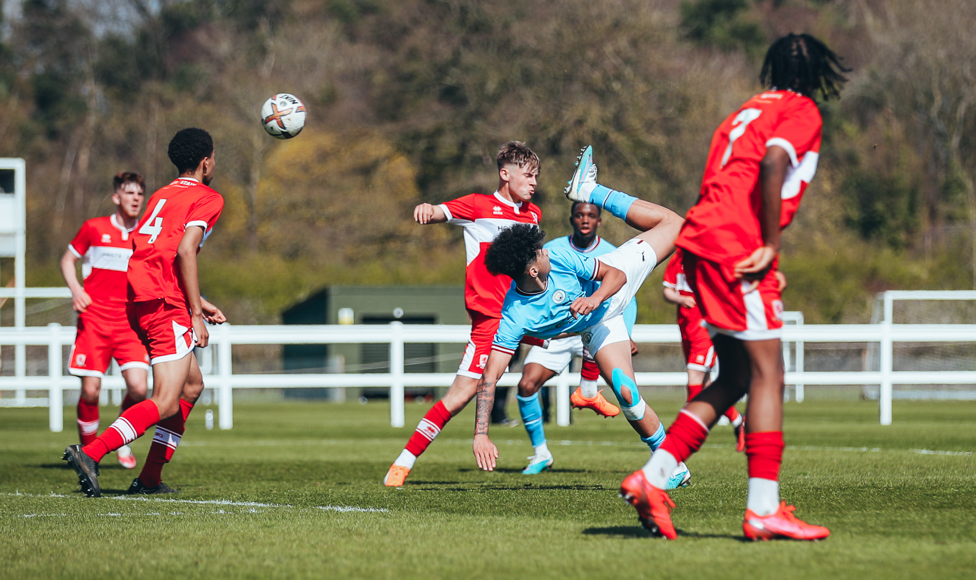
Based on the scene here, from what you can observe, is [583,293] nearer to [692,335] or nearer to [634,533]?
[634,533]

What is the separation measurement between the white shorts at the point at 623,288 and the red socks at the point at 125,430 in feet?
8.63

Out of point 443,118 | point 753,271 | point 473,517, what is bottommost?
point 473,517

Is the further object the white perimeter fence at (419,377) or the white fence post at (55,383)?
the white perimeter fence at (419,377)

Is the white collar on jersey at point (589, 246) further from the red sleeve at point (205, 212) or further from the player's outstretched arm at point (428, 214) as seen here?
the red sleeve at point (205, 212)

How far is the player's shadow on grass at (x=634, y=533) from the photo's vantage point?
4.50 m

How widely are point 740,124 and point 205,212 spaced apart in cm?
340

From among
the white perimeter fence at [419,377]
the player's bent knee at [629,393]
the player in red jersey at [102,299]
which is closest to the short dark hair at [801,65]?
the player's bent knee at [629,393]

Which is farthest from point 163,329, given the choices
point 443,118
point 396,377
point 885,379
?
point 443,118

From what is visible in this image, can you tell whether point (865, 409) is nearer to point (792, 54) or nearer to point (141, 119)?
point (792, 54)

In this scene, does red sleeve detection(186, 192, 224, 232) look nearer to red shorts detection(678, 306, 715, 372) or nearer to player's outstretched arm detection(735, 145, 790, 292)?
player's outstretched arm detection(735, 145, 790, 292)

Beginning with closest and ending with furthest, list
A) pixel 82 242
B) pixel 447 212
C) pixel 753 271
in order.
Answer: pixel 753 271, pixel 447 212, pixel 82 242

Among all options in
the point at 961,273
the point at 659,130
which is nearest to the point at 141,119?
the point at 659,130

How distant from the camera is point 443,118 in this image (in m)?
35.8

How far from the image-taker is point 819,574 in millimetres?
3652
